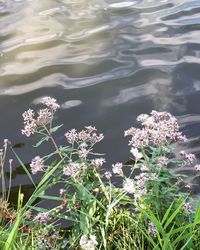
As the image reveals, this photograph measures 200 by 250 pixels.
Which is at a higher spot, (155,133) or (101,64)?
(155,133)

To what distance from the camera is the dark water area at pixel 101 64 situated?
14.8 feet

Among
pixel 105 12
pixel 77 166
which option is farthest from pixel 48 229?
pixel 105 12

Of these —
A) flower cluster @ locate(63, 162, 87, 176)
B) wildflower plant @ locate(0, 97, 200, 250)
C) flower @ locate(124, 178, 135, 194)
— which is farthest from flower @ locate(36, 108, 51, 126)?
flower @ locate(124, 178, 135, 194)

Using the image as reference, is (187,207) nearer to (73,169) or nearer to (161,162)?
(161,162)

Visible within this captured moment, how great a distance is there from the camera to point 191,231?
2.43 meters

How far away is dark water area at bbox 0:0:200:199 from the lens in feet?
14.8

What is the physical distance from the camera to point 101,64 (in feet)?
17.5

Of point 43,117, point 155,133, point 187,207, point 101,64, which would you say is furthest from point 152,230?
point 101,64

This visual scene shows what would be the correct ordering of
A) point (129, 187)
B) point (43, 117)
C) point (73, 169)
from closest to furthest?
point (129, 187)
point (73, 169)
point (43, 117)

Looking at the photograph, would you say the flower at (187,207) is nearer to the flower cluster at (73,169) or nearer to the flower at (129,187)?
the flower at (129,187)

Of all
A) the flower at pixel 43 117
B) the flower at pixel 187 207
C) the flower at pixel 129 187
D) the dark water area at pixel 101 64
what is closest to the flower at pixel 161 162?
the flower at pixel 129 187

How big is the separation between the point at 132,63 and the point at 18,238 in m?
3.06

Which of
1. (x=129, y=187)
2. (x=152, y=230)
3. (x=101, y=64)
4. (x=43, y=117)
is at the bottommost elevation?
(x=101, y=64)

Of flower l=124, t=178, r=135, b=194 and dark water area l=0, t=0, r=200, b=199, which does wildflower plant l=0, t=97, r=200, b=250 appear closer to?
flower l=124, t=178, r=135, b=194
